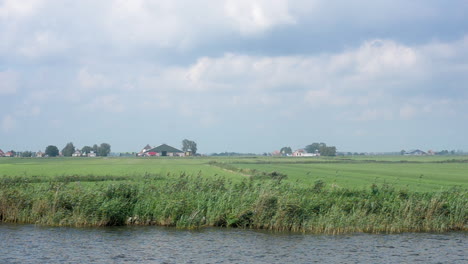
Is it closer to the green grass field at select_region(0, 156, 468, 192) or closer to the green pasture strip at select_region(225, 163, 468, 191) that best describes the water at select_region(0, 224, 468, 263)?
the green grass field at select_region(0, 156, 468, 192)

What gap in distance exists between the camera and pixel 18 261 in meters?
20.0

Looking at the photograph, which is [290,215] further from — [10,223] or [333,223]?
[10,223]

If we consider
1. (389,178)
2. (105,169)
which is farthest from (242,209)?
(105,169)

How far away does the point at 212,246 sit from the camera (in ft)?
77.0

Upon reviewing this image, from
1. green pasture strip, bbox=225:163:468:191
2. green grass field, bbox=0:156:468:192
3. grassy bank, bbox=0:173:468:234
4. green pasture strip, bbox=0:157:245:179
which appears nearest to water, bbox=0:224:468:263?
grassy bank, bbox=0:173:468:234

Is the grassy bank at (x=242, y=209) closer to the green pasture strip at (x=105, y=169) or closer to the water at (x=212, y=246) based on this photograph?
the water at (x=212, y=246)

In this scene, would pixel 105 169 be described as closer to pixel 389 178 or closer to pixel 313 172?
pixel 313 172

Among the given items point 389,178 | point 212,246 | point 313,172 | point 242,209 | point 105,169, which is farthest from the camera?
point 105,169

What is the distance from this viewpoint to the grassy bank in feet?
93.2

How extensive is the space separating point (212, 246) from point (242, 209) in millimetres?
5986

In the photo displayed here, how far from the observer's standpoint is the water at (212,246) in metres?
21.0

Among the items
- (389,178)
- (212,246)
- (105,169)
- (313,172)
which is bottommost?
(212,246)

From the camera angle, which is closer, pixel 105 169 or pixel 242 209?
pixel 242 209

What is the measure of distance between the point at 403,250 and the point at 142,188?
56.1ft
